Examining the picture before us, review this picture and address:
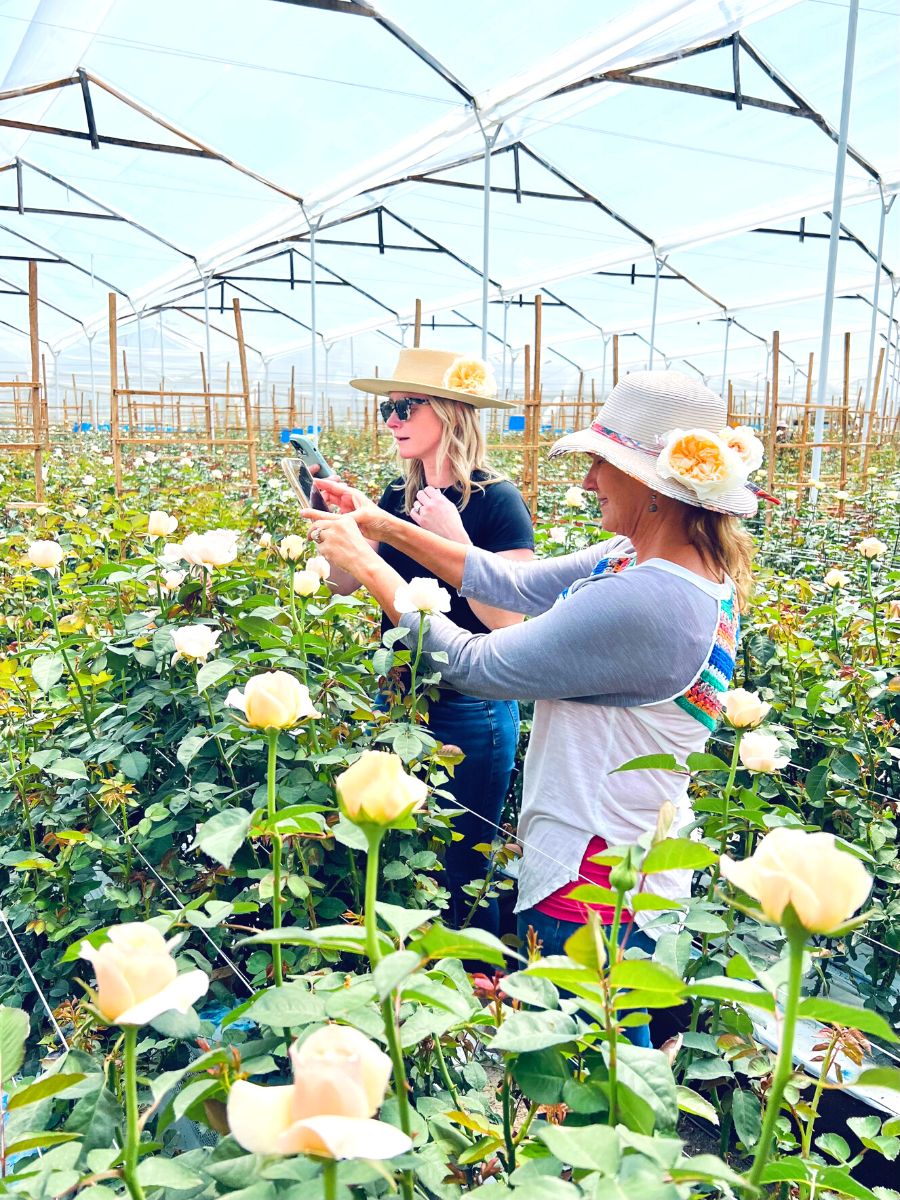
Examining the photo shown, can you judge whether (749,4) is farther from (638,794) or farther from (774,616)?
(638,794)

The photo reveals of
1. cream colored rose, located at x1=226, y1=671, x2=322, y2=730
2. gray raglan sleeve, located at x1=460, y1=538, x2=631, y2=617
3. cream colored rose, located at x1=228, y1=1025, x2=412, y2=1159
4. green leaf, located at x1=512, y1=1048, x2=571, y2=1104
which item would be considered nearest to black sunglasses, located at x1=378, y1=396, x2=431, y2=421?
gray raglan sleeve, located at x1=460, y1=538, x2=631, y2=617

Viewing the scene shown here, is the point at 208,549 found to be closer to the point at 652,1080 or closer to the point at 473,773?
the point at 473,773

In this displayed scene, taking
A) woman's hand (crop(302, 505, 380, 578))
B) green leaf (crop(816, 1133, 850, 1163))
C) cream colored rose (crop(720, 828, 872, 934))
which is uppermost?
woman's hand (crop(302, 505, 380, 578))

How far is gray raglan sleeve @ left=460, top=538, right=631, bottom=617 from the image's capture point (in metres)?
1.48

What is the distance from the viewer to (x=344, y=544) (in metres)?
1.31

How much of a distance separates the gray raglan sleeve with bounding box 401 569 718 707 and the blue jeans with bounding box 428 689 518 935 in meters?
0.52

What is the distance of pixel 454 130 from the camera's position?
763 cm

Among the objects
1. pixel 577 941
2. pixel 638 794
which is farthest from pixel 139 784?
pixel 577 941

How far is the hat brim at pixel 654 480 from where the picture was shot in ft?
3.59

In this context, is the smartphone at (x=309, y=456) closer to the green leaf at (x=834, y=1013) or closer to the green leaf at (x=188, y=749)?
the green leaf at (x=188, y=749)

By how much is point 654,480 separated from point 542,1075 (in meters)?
0.76

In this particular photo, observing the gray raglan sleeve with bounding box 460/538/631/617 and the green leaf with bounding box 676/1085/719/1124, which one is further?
the gray raglan sleeve with bounding box 460/538/631/617

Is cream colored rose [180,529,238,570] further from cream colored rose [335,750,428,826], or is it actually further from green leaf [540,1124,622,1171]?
green leaf [540,1124,622,1171]

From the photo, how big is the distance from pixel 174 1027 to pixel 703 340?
1842cm
